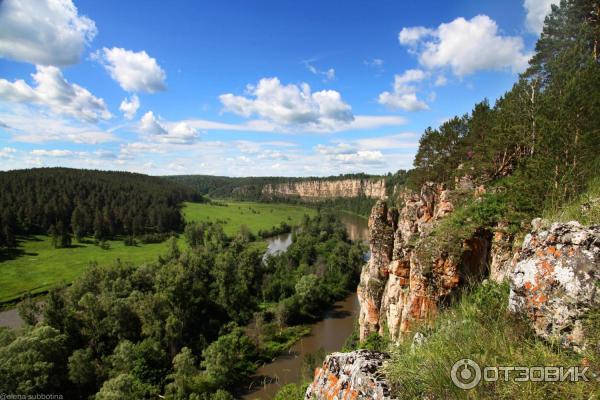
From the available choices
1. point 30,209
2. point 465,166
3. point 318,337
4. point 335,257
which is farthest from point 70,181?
point 465,166

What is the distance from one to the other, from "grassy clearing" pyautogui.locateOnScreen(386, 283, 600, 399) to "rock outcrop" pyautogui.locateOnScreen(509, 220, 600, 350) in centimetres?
17

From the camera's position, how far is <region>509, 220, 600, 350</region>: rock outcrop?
3.43 m

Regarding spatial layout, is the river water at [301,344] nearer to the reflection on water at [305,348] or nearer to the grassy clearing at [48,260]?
the reflection on water at [305,348]

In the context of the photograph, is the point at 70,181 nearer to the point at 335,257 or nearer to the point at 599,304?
the point at 335,257

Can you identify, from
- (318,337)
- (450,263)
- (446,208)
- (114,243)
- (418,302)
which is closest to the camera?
(450,263)

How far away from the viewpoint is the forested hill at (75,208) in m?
86.8

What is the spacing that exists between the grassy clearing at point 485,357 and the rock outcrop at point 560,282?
168mm

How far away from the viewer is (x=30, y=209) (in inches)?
3469

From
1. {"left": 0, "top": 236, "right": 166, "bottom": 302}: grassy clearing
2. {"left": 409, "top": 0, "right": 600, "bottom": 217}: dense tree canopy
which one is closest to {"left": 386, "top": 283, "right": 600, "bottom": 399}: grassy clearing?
{"left": 409, "top": 0, "right": 600, "bottom": 217}: dense tree canopy

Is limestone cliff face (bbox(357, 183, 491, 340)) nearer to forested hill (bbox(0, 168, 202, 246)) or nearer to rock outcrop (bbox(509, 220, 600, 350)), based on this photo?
rock outcrop (bbox(509, 220, 600, 350))

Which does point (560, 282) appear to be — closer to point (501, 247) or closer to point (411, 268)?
point (501, 247)

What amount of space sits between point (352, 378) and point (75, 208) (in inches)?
4632

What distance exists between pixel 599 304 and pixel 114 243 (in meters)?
101

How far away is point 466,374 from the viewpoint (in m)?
3.25
